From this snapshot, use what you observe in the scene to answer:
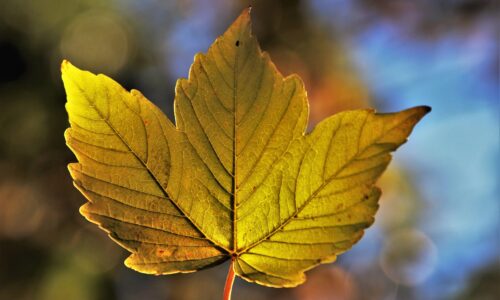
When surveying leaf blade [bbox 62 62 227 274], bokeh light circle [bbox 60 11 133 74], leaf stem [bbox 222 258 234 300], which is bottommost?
leaf stem [bbox 222 258 234 300]

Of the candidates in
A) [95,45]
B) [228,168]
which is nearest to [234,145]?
[228,168]

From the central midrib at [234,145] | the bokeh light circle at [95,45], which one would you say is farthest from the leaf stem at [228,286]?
the bokeh light circle at [95,45]

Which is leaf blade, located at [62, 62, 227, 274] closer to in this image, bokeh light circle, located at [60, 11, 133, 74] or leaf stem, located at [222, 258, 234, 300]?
leaf stem, located at [222, 258, 234, 300]

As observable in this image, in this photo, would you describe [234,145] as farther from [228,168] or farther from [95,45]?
[95,45]

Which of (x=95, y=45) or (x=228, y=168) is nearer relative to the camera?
(x=228, y=168)

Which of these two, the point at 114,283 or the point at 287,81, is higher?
the point at 114,283

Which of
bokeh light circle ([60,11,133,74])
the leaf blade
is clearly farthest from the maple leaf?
bokeh light circle ([60,11,133,74])

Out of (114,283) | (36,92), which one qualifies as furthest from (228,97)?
(36,92)

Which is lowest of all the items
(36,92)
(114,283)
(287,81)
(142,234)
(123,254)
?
(142,234)

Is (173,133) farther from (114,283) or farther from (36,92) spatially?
(36,92)
